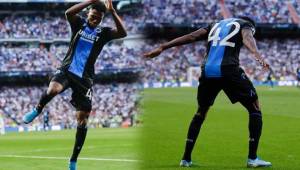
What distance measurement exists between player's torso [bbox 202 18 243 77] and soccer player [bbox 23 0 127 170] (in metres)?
1.33

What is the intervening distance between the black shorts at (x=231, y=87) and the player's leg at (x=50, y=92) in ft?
6.50

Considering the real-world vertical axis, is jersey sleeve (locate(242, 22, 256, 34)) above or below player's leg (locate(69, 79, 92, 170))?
above

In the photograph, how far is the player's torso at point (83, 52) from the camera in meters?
8.74

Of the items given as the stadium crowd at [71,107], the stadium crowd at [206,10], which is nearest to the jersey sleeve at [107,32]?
the stadium crowd at [71,107]

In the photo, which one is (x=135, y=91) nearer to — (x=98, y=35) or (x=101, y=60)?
(x=101, y=60)

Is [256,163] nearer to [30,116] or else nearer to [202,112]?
[202,112]

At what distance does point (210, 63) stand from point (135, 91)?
149 ft

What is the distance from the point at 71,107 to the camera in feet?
163

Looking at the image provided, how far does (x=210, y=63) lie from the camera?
8773mm

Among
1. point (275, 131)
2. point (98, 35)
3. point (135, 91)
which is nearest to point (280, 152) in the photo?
point (98, 35)

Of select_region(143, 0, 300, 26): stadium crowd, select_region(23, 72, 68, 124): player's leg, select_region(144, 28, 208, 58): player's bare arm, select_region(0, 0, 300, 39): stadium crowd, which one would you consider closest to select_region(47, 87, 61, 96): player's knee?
select_region(23, 72, 68, 124): player's leg

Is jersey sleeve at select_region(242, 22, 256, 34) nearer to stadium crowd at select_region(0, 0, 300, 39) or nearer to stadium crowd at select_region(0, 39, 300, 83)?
stadium crowd at select_region(0, 39, 300, 83)

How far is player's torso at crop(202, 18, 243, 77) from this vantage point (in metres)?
A: 8.68

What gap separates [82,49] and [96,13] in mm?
553
